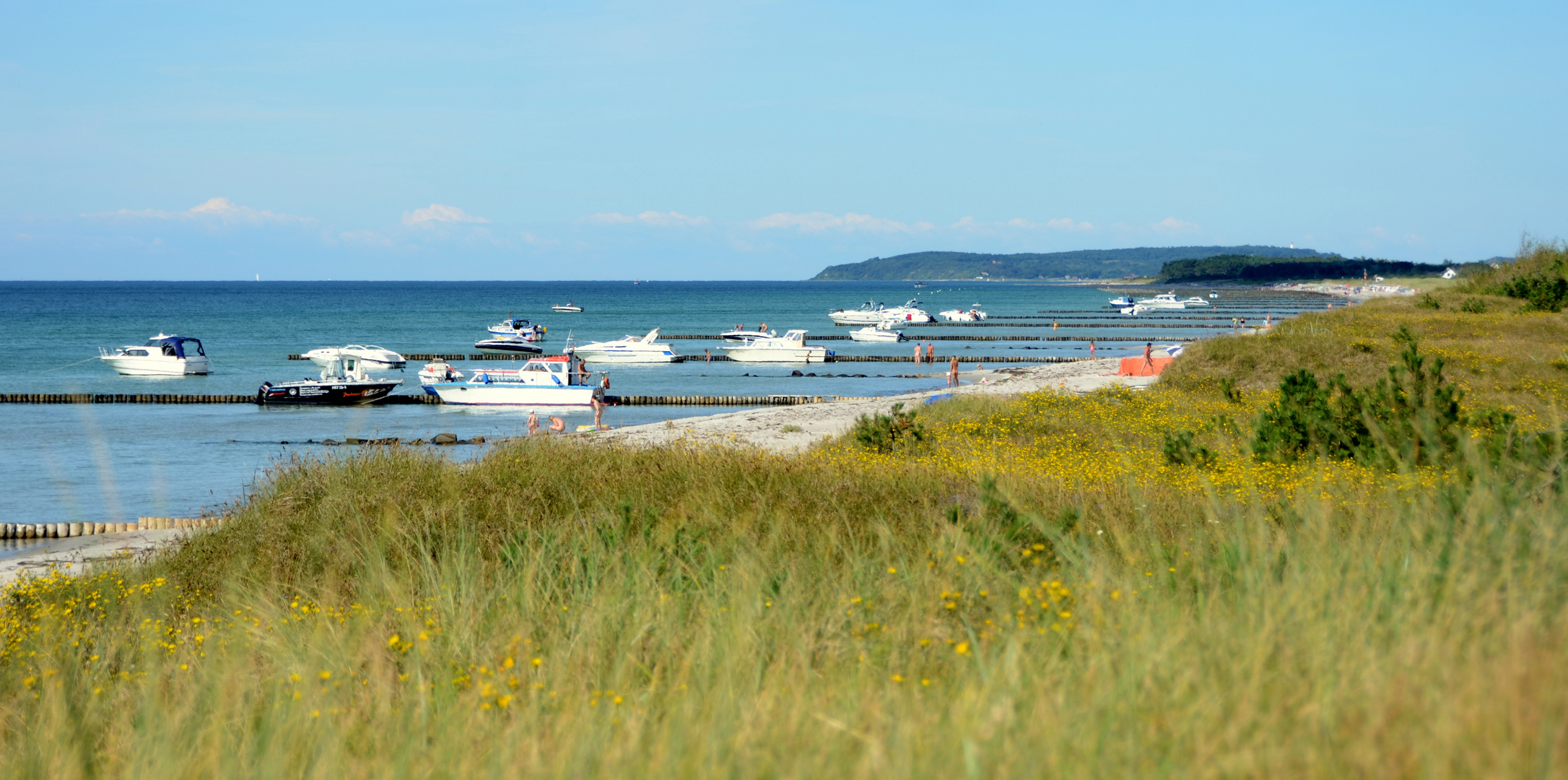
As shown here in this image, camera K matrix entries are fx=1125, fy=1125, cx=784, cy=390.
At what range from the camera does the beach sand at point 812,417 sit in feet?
75.0

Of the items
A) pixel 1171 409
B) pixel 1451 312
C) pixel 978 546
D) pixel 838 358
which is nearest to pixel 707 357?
pixel 838 358

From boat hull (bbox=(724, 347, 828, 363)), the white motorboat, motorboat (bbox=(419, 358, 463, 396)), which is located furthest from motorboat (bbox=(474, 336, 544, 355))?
motorboat (bbox=(419, 358, 463, 396))

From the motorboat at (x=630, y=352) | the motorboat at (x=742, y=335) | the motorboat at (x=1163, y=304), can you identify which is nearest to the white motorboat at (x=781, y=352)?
the motorboat at (x=742, y=335)

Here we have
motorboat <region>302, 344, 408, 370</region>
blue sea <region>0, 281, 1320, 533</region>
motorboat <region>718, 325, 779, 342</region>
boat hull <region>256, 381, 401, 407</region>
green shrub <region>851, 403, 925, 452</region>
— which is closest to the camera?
green shrub <region>851, 403, 925, 452</region>

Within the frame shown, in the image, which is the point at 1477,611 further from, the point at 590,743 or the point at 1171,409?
the point at 1171,409

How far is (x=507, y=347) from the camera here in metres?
75.8

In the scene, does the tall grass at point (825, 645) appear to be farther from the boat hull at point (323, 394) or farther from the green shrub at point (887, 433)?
the boat hull at point (323, 394)

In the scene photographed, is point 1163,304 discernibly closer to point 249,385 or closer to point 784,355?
point 784,355

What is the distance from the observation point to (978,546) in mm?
6590

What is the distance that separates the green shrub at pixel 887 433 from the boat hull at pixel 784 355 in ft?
138

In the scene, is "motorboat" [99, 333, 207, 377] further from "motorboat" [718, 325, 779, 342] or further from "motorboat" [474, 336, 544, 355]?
"motorboat" [718, 325, 779, 342]

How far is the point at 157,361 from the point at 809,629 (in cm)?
5510

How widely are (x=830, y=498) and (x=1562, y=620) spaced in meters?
5.96

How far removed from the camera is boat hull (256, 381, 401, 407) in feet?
135
